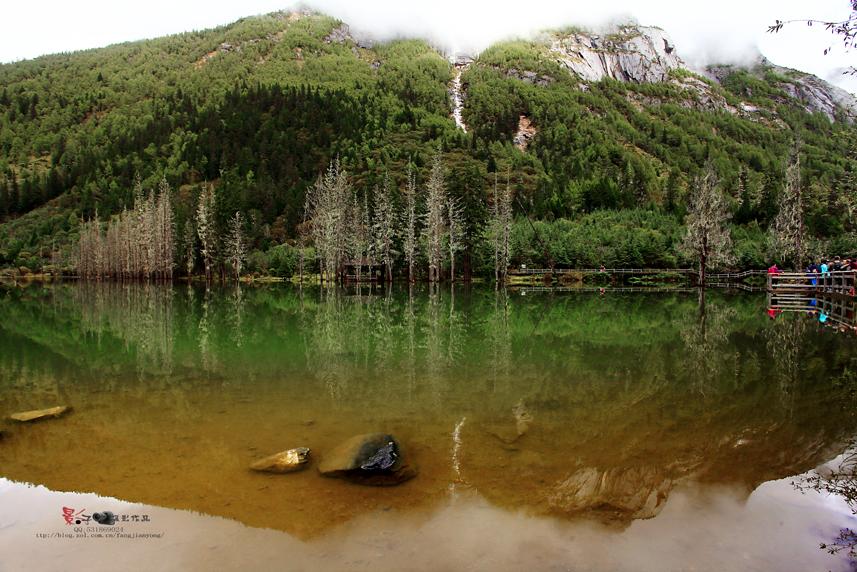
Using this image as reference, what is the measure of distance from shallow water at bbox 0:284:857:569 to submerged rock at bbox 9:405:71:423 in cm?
28

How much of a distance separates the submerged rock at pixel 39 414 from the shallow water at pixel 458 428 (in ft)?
0.92

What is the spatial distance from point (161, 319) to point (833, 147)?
237 m

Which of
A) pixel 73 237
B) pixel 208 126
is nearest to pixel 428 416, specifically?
pixel 73 237

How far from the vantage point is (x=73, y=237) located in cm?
12650

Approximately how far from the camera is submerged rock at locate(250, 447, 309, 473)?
21.7ft

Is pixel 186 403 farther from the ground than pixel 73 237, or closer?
closer

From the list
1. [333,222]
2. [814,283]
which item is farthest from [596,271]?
[333,222]

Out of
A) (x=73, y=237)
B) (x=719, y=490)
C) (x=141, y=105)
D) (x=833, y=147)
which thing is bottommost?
(x=719, y=490)

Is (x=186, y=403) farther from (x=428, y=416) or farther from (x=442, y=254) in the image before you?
(x=442, y=254)

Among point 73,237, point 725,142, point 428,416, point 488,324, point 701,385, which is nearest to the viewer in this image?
point 428,416

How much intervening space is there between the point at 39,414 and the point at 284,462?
527cm

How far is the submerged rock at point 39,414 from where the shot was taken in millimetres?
8723

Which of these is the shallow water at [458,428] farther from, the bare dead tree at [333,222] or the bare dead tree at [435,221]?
the bare dead tree at [333,222]

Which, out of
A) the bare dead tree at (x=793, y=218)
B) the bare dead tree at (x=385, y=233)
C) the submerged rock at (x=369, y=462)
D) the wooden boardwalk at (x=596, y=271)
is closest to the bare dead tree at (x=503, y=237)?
the wooden boardwalk at (x=596, y=271)
